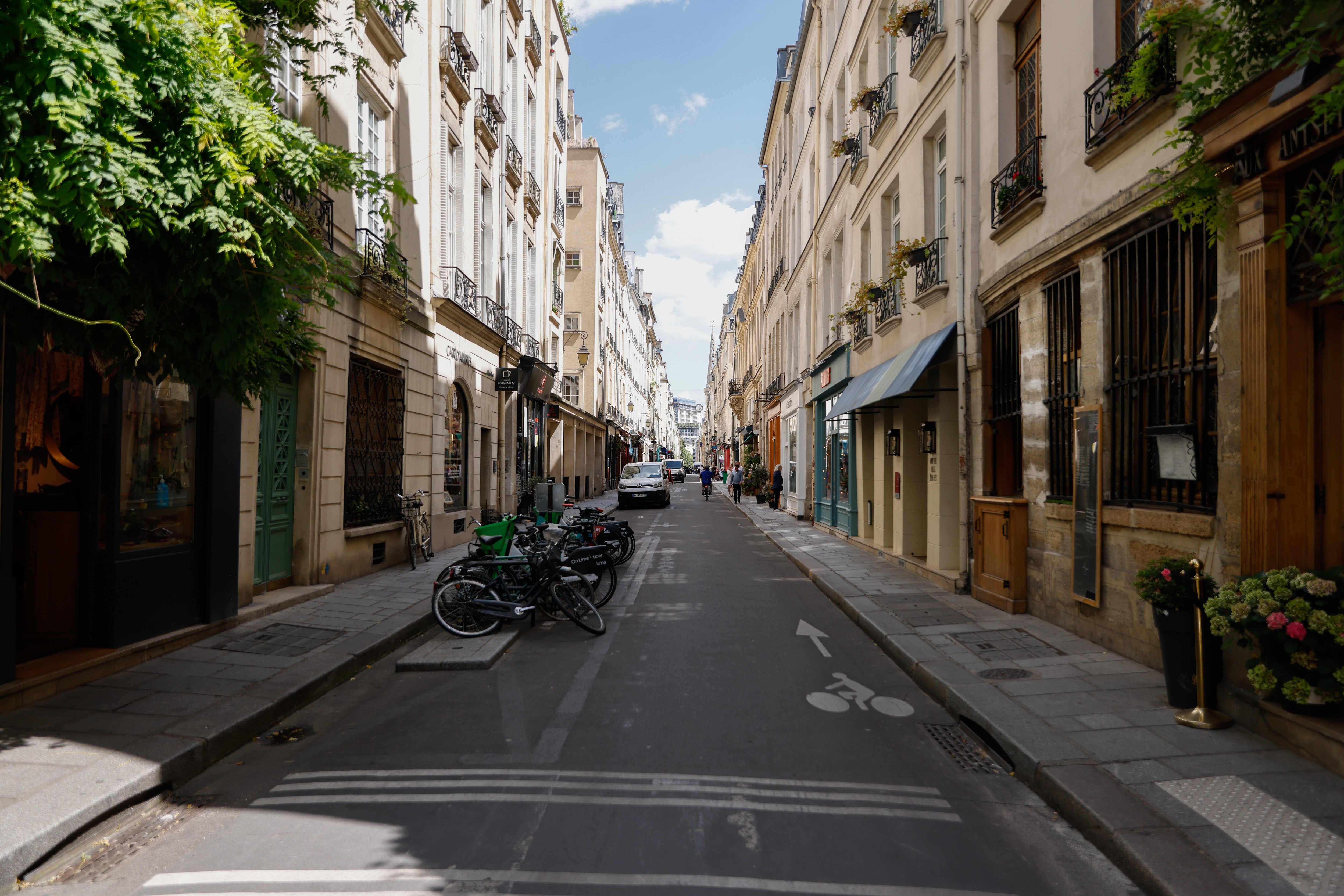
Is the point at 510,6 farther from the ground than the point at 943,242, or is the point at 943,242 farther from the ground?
the point at 510,6

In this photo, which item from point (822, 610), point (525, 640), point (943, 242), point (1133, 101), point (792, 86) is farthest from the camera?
point (792, 86)

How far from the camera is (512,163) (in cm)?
2067

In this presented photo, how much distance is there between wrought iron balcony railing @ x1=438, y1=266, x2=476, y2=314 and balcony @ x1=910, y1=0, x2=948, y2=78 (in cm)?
897

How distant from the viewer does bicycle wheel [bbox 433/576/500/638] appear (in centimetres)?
800

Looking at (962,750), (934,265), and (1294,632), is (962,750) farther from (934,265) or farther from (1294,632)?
(934,265)

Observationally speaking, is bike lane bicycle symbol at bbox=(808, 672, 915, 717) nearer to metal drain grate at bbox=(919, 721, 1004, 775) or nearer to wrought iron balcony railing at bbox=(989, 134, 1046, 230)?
metal drain grate at bbox=(919, 721, 1004, 775)

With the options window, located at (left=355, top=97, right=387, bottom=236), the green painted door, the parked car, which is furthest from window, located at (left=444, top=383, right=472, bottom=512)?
the parked car

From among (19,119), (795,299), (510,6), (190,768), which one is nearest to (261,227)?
(19,119)

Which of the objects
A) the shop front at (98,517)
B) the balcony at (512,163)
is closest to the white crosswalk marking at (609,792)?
the shop front at (98,517)

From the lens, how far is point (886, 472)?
14.9 m

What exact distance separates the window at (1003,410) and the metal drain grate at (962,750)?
5.08m

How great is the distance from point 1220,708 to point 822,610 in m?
4.72

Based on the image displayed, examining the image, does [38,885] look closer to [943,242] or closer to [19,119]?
[19,119]

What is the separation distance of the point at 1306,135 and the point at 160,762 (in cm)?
733
